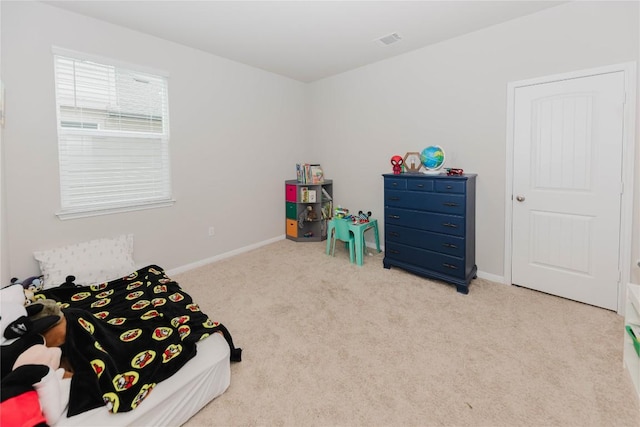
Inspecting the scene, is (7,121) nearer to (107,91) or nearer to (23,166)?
(23,166)

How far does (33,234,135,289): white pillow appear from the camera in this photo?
8.02 ft

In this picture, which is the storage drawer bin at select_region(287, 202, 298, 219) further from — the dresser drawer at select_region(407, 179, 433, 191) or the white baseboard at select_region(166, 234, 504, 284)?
the dresser drawer at select_region(407, 179, 433, 191)

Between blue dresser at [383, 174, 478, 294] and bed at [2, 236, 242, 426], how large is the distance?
2.02 meters

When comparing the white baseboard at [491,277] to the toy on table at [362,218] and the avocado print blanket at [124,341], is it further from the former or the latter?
the avocado print blanket at [124,341]

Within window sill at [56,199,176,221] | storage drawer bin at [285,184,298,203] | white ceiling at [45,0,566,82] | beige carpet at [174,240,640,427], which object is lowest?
beige carpet at [174,240,640,427]

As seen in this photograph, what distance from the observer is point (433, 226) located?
3004mm

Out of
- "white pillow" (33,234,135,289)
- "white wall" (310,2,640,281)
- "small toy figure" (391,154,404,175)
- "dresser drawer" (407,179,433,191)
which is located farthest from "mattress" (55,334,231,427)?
"white wall" (310,2,640,281)

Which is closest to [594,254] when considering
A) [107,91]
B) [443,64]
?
[443,64]

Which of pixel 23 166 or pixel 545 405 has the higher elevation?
pixel 23 166

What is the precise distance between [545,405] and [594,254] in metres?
1.59

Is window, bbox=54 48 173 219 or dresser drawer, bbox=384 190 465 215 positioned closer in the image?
window, bbox=54 48 173 219

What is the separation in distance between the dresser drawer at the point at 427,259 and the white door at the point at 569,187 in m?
0.59

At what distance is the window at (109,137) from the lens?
2594 mm

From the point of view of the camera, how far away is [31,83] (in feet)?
7.80
